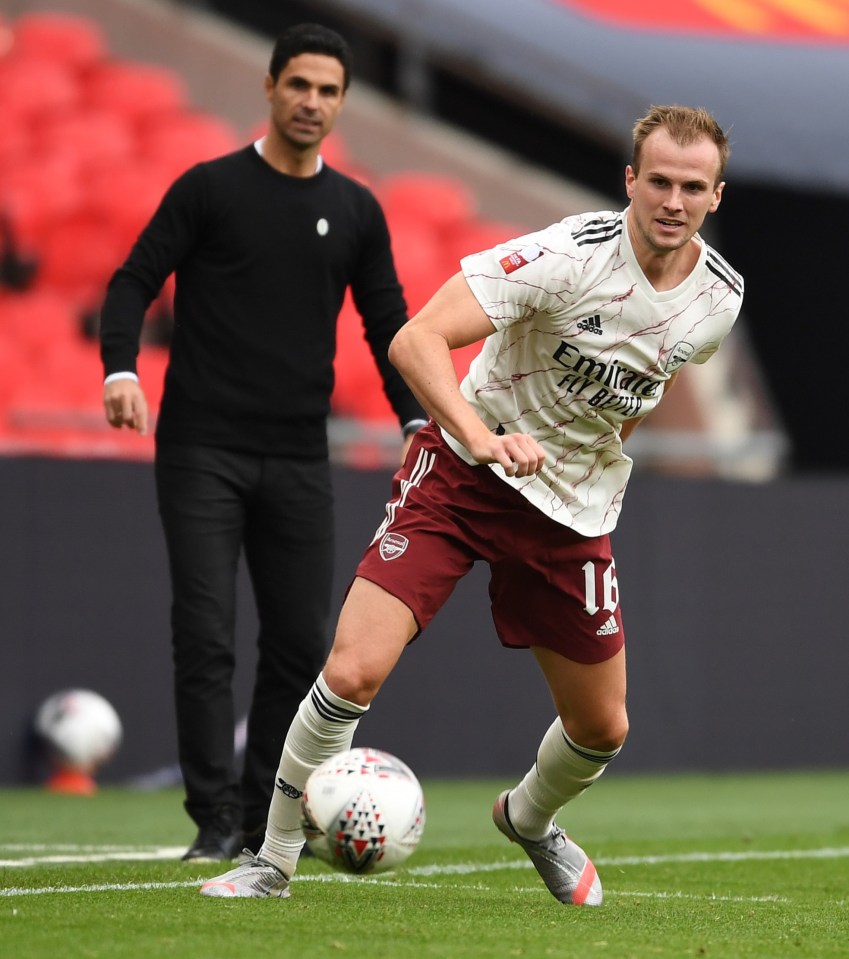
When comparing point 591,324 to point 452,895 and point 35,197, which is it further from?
point 35,197

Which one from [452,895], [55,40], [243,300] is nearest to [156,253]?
[243,300]

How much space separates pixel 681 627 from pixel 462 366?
287 cm

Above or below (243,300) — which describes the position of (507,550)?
below

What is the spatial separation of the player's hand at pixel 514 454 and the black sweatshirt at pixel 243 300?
1760 millimetres

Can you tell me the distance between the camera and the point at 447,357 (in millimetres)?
4176

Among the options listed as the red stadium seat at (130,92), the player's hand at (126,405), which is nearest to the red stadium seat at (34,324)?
the red stadium seat at (130,92)

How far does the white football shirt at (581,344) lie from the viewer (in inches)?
171

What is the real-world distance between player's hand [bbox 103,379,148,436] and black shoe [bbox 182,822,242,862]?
120 centimetres

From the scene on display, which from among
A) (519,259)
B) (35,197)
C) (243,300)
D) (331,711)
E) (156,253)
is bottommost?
(331,711)

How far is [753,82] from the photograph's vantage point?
17.0 meters

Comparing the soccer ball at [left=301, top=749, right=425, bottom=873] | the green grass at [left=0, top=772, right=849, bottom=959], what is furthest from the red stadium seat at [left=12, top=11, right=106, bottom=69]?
the soccer ball at [left=301, top=749, right=425, bottom=873]

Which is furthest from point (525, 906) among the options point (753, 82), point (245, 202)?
point (753, 82)

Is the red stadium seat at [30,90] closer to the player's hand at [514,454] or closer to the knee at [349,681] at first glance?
the knee at [349,681]

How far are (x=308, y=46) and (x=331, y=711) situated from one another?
2236 millimetres
